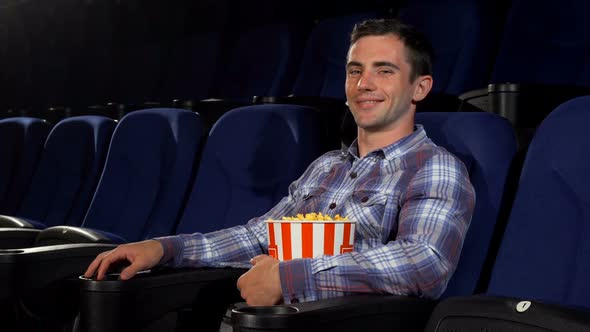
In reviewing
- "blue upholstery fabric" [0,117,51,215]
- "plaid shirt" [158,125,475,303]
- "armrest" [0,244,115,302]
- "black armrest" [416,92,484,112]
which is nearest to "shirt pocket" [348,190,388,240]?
"plaid shirt" [158,125,475,303]

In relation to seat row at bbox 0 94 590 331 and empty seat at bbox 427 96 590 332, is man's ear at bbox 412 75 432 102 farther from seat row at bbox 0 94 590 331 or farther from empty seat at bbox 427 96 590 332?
empty seat at bbox 427 96 590 332

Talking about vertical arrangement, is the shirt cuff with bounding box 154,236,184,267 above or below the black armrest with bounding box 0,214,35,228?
above

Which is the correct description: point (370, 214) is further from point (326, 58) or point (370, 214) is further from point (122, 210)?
point (326, 58)

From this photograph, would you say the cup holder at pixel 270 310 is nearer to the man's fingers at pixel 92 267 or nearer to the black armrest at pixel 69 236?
the man's fingers at pixel 92 267

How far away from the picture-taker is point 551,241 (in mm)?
736

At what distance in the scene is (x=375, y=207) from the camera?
2.75ft

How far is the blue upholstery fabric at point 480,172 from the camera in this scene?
80 centimetres

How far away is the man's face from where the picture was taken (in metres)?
0.88

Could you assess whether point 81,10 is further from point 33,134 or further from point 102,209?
point 102,209

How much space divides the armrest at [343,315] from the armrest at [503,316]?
6 cm

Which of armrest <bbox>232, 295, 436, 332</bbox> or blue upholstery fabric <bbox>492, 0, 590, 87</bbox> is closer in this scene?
armrest <bbox>232, 295, 436, 332</bbox>

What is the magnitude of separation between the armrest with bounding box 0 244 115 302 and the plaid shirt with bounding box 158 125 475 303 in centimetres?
20

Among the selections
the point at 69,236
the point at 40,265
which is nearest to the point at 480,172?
the point at 40,265

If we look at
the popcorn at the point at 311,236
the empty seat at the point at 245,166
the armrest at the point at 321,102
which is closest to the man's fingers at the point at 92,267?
the empty seat at the point at 245,166
